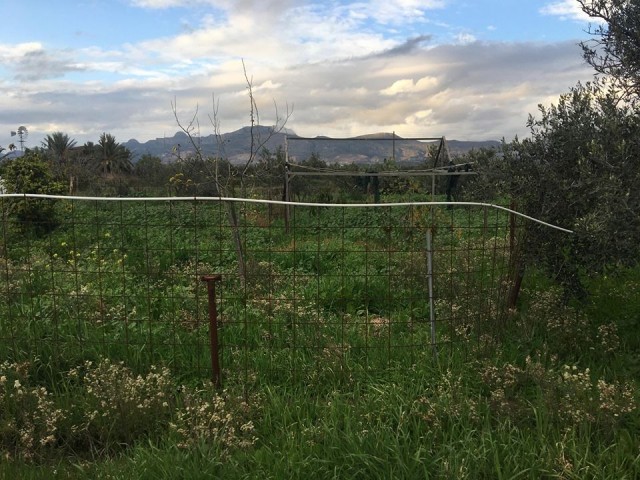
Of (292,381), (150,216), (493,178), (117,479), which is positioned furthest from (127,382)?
(150,216)

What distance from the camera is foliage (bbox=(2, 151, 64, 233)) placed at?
34.5 feet

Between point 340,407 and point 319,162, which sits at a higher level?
point 319,162

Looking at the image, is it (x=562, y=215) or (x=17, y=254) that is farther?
(x=17, y=254)

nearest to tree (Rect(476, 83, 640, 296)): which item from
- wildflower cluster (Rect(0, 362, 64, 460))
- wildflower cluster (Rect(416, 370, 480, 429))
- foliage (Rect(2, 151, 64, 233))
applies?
wildflower cluster (Rect(416, 370, 480, 429))

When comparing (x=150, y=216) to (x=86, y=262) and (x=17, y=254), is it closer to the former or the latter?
(x=17, y=254)

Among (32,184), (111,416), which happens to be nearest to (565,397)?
(111,416)

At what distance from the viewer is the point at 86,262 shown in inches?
277

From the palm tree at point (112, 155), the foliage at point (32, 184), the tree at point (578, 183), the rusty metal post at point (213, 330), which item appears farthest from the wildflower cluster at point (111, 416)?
the palm tree at point (112, 155)

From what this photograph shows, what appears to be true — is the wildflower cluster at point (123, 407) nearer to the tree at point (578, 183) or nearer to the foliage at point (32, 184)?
the tree at point (578, 183)

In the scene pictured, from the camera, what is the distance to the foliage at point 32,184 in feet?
34.5

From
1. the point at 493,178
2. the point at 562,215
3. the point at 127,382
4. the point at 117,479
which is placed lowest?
the point at 117,479

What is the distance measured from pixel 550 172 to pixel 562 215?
1.34 ft

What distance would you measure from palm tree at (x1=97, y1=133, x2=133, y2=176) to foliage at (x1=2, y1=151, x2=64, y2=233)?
2316 centimetres

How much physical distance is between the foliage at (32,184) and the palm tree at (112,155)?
23164 millimetres
